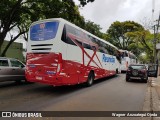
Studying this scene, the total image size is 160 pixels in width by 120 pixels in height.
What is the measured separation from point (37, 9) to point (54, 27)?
11.4 m

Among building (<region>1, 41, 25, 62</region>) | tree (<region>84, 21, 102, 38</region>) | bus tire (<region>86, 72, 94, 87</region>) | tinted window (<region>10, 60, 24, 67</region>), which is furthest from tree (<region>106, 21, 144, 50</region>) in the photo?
tinted window (<region>10, 60, 24, 67</region>)

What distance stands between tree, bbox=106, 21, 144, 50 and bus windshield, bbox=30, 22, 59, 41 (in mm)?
44588

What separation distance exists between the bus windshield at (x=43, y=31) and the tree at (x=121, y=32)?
4459 cm

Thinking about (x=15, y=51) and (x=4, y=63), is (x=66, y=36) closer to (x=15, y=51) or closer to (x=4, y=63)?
(x=4, y=63)

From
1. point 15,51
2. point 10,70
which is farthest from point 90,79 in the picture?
point 15,51

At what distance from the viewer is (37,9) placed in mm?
20469

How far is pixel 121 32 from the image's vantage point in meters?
54.7

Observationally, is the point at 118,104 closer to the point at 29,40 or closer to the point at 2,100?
the point at 2,100

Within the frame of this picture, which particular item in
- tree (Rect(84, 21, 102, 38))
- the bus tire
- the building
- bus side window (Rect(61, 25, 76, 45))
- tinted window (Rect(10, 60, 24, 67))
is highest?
tree (Rect(84, 21, 102, 38))

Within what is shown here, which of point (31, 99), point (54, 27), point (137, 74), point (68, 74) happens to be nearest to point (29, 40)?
point (54, 27)

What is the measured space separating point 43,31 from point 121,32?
1831 inches

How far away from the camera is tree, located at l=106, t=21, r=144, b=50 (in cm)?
5303

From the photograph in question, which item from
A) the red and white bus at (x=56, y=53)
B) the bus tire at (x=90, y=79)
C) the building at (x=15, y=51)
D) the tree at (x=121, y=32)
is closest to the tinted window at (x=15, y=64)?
the red and white bus at (x=56, y=53)

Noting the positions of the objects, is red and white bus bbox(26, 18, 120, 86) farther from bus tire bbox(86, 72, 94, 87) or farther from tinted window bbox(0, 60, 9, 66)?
tinted window bbox(0, 60, 9, 66)
